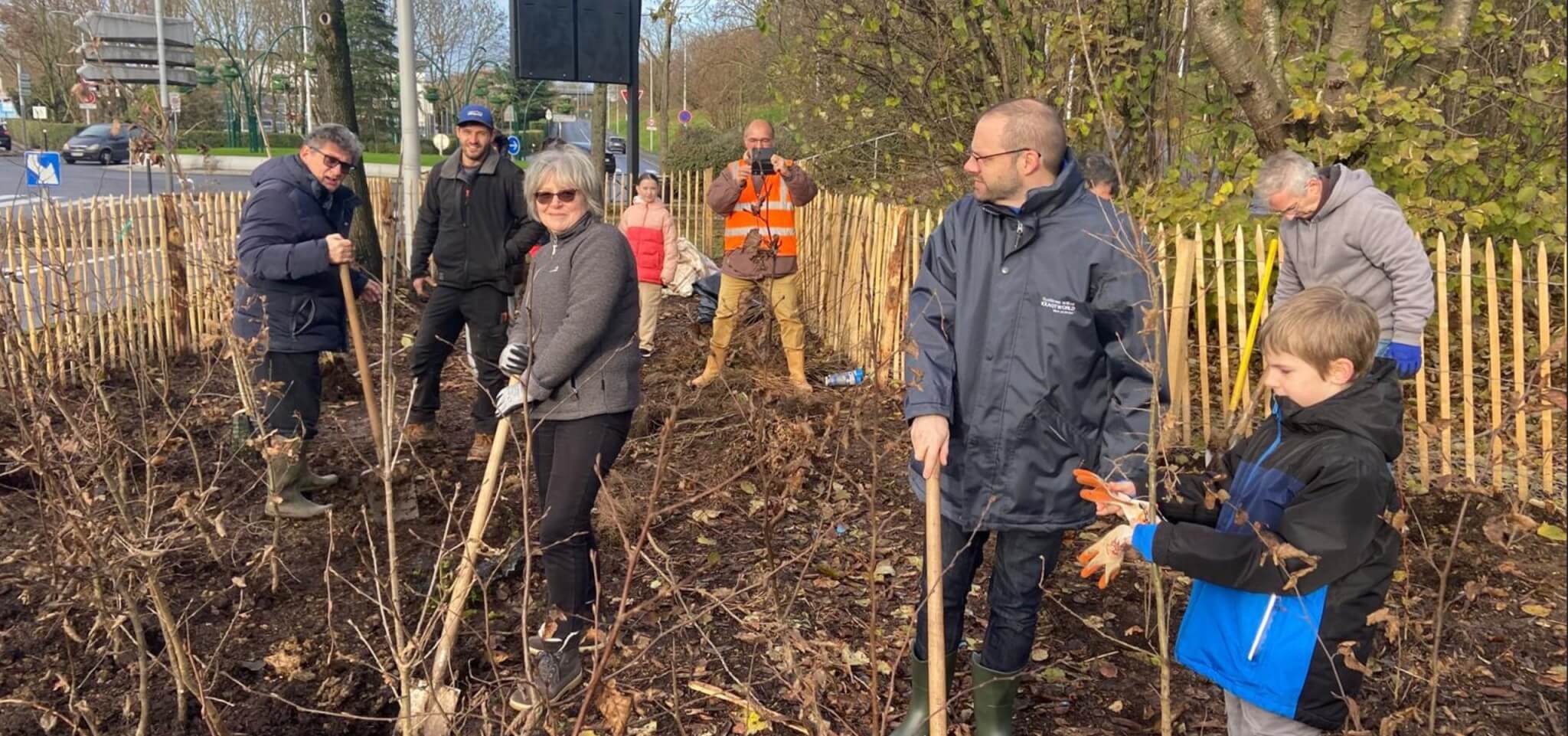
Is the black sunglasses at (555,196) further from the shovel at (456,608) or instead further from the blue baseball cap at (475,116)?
the blue baseball cap at (475,116)

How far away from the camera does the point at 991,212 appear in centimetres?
248

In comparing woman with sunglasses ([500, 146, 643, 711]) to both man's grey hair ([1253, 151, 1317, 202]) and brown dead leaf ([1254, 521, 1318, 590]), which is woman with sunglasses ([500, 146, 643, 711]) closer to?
brown dead leaf ([1254, 521, 1318, 590])

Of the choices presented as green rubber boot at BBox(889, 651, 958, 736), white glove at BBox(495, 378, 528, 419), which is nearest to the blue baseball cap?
white glove at BBox(495, 378, 528, 419)

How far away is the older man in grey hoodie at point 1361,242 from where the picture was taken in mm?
3760

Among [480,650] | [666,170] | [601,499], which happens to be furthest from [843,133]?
[480,650]

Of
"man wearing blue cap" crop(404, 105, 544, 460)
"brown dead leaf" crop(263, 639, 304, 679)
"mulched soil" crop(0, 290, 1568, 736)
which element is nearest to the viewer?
"mulched soil" crop(0, 290, 1568, 736)

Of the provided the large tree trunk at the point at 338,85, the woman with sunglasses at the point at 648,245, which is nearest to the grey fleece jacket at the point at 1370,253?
the woman with sunglasses at the point at 648,245

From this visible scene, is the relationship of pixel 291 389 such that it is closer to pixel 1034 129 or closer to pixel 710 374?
pixel 710 374

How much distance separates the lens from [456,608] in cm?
234

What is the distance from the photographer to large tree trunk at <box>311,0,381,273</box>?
29.0 feet

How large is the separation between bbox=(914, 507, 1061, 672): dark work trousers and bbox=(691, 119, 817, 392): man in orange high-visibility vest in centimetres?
372

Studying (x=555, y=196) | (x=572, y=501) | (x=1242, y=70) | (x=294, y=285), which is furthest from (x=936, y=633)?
(x=1242, y=70)

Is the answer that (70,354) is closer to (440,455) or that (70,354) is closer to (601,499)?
(440,455)

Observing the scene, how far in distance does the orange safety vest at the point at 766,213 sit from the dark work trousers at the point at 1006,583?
399 cm
